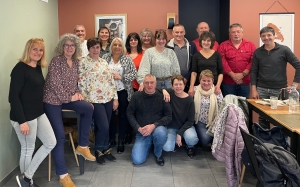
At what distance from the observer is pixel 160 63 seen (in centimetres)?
343

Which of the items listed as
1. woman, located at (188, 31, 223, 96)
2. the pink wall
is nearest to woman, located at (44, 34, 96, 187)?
woman, located at (188, 31, 223, 96)

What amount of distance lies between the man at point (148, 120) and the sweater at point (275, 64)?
1.26 metres

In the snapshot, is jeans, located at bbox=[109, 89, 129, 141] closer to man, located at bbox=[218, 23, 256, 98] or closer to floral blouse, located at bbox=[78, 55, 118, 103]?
floral blouse, located at bbox=[78, 55, 118, 103]

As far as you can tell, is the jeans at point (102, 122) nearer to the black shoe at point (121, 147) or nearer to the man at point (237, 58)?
the black shoe at point (121, 147)

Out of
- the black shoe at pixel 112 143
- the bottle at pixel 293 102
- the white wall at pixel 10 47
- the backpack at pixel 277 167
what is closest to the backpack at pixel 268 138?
the backpack at pixel 277 167

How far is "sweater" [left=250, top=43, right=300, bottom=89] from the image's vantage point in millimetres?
3373

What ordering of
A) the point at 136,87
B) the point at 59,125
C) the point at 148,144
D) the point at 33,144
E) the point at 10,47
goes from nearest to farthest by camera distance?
the point at 33,144 → the point at 59,125 → the point at 10,47 → the point at 148,144 → the point at 136,87

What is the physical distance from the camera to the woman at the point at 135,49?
357 centimetres

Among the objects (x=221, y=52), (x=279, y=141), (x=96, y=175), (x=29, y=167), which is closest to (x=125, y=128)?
(x=96, y=175)

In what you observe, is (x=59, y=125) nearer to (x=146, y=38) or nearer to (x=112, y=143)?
(x=112, y=143)

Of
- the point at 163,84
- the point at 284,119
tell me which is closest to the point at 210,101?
the point at 163,84

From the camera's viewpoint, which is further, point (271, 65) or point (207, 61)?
point (207, 61)

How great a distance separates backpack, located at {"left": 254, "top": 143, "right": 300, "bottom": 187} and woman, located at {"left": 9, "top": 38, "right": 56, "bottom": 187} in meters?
1.76

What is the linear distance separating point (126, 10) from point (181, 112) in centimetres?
187
